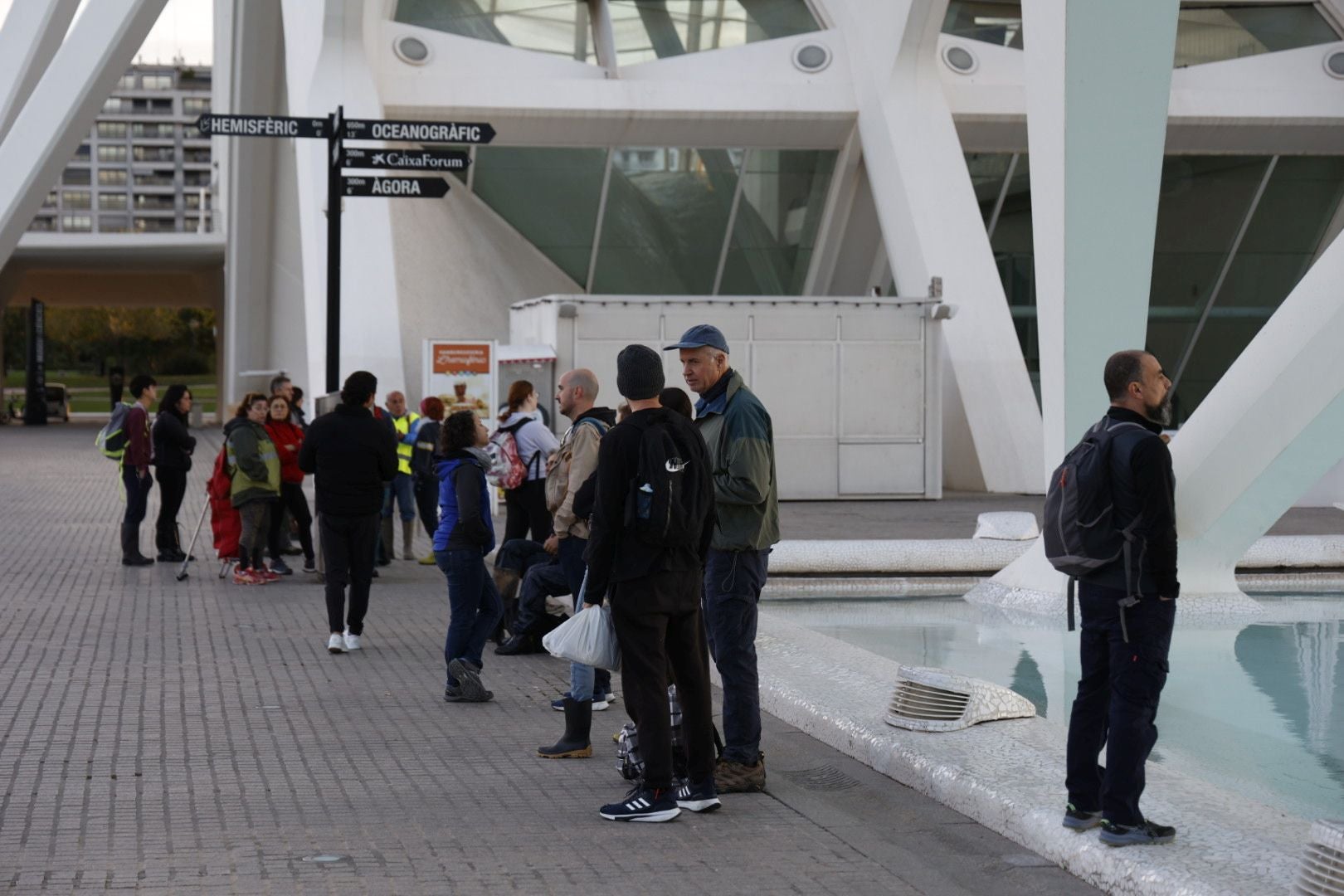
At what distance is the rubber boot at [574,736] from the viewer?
7.06 meters

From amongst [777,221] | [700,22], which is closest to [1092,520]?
[700,22]

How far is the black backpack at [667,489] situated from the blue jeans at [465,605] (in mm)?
2854

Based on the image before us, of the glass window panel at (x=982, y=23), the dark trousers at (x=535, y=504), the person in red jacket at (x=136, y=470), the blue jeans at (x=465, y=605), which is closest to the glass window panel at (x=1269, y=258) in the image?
the glass window panel at (x=982, y=23)

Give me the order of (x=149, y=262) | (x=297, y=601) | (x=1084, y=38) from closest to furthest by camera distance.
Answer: (x=1084, y=38) → (x=297, y=601) → (x=149, y=262)

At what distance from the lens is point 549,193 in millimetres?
30484

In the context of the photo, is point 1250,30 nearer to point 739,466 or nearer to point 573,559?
point 573,559

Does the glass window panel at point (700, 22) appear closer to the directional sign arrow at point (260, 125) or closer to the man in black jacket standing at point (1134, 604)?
the directional sign arrow at point (260, 125)

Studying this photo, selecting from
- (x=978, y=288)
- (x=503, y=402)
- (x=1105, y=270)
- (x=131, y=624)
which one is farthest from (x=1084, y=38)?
(x=978, y=288)

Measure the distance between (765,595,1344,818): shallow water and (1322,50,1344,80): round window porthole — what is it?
17.7 m

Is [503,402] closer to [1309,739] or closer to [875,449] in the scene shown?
[875,449]

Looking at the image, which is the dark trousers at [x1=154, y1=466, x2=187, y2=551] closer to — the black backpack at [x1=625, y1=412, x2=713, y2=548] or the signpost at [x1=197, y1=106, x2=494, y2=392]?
the signpost at [x1=197, y1=106, x2=494, y2=392]

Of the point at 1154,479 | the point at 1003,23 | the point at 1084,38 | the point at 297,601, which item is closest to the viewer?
the point at 1154,479

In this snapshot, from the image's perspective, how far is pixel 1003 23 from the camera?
2831 centimetres

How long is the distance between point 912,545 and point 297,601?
16.6ft
